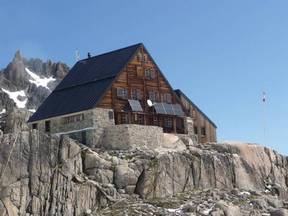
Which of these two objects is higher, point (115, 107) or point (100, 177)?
point (115, 107)

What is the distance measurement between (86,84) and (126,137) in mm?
11781

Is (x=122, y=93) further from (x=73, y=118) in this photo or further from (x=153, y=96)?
(x=73, y=118)

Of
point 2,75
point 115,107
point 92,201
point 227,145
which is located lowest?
point 92,201

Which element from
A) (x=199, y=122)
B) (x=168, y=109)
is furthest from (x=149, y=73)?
(x=199, y=122)

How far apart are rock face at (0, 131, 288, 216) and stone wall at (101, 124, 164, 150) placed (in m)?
1.36

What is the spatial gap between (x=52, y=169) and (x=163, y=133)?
846 inches

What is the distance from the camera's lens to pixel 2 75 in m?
143

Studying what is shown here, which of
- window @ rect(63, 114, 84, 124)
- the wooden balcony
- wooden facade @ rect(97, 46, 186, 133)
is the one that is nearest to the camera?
window @ rect(63, 114, 84, 124)

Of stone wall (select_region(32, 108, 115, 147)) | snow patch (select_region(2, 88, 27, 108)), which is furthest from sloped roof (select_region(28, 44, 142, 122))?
snow patch (select_region(2, 88, 27, 108))

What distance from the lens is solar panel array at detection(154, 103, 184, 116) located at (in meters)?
81.0

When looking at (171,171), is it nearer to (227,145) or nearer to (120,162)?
(120,162)

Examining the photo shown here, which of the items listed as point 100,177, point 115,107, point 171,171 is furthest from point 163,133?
point 100,177

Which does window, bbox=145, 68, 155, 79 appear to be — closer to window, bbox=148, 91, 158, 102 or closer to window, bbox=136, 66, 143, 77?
window, bbox=136, 66, 143, 77

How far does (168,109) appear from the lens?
271 ft
